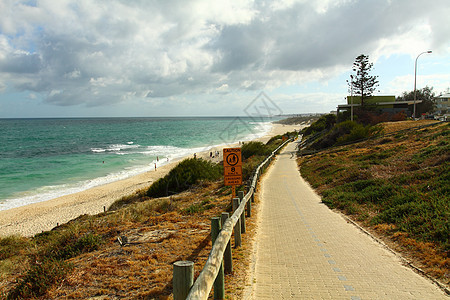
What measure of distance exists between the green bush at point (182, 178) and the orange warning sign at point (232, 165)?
9.76m

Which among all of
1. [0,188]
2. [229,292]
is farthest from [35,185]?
[229,292]

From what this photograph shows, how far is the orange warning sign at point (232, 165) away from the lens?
28.2 feet

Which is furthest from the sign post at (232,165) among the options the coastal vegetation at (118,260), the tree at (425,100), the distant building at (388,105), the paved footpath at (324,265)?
the tree at (425,100)

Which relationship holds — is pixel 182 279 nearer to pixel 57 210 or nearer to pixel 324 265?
pixel 324 265

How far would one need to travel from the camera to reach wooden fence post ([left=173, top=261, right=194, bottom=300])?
290cm

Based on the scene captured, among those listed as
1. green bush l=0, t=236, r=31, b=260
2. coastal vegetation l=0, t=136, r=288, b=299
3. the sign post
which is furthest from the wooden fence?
green bush l=0, t=236, r=31, b=260

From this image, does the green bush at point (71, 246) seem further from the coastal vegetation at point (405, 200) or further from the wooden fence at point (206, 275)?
the coastal vegetation at point (405, 200)

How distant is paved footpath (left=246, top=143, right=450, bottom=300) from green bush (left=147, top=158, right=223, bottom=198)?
33.0ft

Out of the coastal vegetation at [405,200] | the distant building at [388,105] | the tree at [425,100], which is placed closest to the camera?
the coastal vegetation at [405,200]

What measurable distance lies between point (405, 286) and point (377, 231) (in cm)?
309

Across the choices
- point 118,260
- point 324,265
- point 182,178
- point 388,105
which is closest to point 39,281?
point 118,260

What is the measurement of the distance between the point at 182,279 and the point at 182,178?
1632cm

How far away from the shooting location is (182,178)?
62.5 ft

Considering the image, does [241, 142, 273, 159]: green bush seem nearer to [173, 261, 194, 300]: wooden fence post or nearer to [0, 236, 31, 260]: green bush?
[0, 236, 31, 260]: green bush
